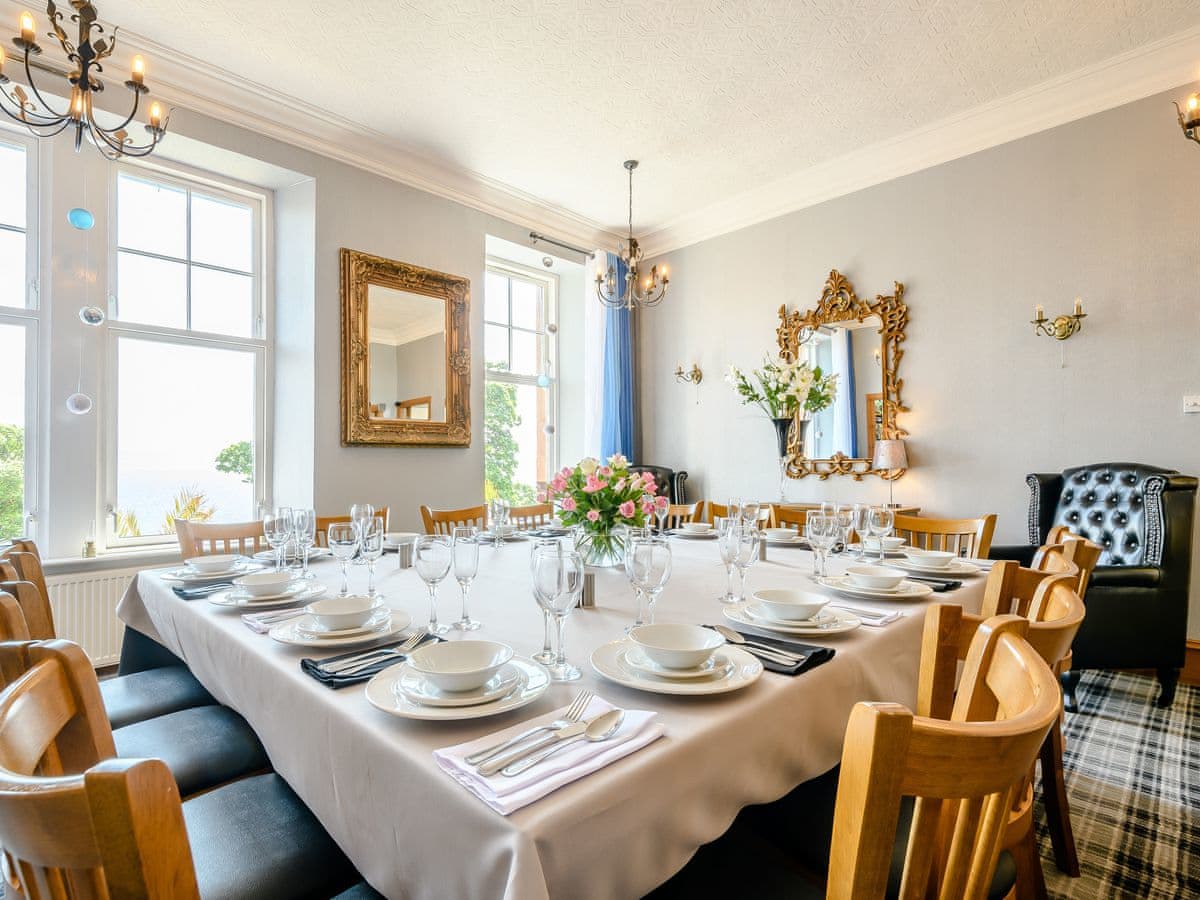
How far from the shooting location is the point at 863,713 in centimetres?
48

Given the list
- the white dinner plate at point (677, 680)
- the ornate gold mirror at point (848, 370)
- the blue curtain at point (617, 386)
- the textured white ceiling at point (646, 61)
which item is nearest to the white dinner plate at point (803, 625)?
the white dinner plate at point (677, 680)

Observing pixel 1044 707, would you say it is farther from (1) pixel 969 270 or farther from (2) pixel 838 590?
(1) pixel 969 270

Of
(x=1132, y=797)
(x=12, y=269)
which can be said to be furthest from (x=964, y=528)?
(x=12, y=269)

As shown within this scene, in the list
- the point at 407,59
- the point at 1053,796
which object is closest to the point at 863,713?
the point at 1053,796

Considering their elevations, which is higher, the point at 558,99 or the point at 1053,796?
the point at 558,99

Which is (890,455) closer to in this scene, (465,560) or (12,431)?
(465,560)

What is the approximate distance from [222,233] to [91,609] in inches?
81.5

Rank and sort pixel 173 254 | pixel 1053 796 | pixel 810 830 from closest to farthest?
1. pixel 810 830
2. pixel 1053 796
3. pixel 173 254

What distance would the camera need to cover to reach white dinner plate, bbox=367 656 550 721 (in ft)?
2.51

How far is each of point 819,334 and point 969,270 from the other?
937mm

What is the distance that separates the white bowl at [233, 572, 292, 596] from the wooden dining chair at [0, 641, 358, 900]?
43 centimetres

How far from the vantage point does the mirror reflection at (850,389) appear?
3953 millimetres

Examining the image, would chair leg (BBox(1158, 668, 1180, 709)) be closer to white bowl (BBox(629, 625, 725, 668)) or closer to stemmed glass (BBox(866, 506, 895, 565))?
stemmed glass (BBox(866, 506, 895, 565))

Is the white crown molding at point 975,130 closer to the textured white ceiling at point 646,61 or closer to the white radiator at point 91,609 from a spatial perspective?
the textured white ceiling at point 646,61
